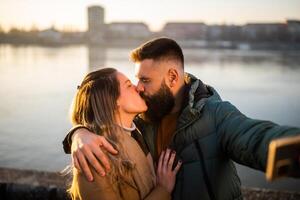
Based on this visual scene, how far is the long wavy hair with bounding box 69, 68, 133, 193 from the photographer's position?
5.23 ft

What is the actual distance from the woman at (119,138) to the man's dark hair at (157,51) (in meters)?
0.32

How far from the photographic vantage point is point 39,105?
486 inches

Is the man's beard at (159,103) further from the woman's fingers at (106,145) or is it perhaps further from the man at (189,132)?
the woman's fingers at (106,145)

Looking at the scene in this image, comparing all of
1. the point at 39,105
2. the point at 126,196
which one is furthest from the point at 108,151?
the point at 39,105

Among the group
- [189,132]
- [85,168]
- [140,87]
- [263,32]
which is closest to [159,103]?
[140,87]

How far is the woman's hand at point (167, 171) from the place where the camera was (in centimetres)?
167

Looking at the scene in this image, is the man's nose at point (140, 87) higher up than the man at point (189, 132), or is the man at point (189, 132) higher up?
the man's nose at point (140, 87)

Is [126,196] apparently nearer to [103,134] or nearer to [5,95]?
[103,134]

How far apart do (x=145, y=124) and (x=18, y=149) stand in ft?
21.7

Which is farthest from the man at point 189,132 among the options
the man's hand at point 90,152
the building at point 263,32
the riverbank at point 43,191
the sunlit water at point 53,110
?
the building at point 263,32

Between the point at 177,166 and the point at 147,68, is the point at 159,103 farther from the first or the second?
the point at 177,166

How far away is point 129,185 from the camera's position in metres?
1.57

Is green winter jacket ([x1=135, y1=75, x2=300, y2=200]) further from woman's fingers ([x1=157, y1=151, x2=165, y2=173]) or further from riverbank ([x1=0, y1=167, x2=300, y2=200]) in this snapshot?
riverbank ([x1=0, y1=167, x2=300, y2=200])

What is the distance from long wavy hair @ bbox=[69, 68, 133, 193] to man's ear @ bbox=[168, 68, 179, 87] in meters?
0.40
